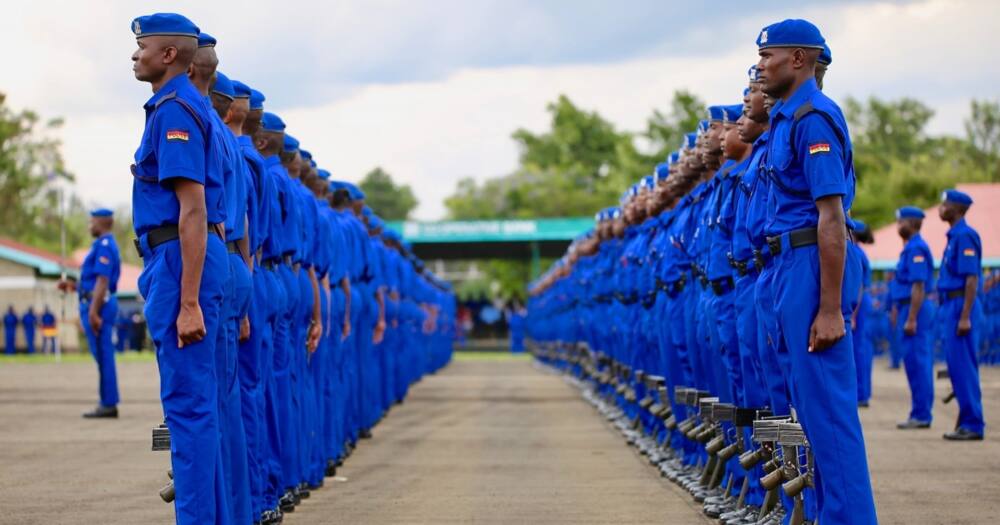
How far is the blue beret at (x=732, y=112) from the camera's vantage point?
10801mm

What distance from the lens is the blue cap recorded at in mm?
8289

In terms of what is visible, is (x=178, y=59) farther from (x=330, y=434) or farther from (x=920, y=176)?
(x=920, y=176)

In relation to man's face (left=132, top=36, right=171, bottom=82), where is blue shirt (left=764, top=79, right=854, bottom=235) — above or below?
below

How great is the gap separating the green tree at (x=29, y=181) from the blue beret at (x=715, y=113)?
3179 inches

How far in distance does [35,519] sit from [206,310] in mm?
3122

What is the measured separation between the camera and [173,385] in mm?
7250

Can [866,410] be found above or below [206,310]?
below

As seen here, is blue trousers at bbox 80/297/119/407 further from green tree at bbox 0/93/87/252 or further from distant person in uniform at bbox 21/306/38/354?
green tree at bbox 0/93/87/252

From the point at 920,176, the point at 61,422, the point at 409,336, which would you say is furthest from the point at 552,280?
the point at 920,176

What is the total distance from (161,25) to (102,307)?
11.9 meters

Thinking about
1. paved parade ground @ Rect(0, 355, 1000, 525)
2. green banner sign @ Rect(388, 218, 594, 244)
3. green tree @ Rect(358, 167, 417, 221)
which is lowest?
paved parade ground @ Rect(0, 355, 1000, 525)

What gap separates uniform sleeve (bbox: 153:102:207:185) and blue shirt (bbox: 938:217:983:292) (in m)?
10.7

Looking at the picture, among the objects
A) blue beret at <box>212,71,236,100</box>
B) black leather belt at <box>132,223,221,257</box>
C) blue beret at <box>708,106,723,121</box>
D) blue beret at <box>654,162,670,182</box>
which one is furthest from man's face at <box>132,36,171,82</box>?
blue beret at <box>654,162,670,182</box>

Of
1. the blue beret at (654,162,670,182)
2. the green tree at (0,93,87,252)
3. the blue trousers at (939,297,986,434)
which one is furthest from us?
the green tree at (0,93,87,252)
